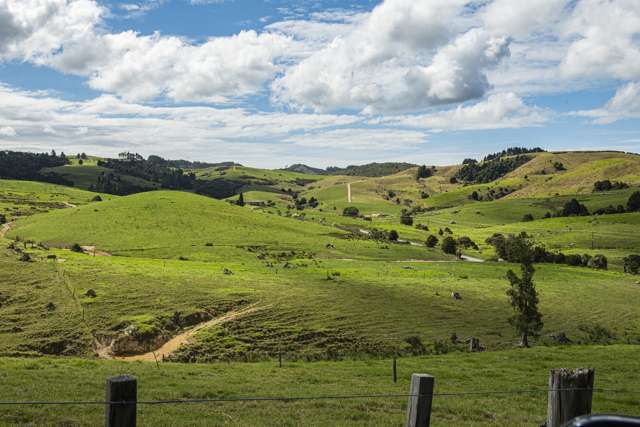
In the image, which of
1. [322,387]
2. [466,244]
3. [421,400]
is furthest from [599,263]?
[421,400]

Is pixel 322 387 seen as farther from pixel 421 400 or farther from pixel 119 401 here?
pixel 119 401

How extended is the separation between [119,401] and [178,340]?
47903 mm

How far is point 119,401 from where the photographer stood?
7.73 meters

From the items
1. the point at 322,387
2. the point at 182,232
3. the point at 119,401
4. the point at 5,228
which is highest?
the point at 119,401

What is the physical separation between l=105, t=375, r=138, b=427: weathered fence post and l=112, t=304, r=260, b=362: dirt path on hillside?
36.5m

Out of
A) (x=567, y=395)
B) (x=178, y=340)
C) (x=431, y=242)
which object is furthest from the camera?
(x=431, y=242)

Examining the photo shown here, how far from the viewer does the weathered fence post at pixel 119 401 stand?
770 cm

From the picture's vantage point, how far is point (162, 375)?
31.1 m

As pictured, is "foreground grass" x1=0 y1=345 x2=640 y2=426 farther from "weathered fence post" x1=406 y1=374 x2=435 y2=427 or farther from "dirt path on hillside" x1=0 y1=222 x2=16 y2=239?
"dirt path on hillside" x1=0 y1=222 x2=16 y2=239

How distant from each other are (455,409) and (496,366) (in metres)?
17.9

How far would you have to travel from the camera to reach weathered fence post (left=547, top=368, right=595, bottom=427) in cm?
885

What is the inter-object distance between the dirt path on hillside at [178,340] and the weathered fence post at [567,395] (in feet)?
125

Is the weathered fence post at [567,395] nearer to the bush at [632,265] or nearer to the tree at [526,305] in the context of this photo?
the tree at [526,305]

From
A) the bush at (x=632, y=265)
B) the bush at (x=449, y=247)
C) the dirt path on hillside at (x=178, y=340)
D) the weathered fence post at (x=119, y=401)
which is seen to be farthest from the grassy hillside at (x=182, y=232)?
the weathered fence post at (x=119, y=401)
